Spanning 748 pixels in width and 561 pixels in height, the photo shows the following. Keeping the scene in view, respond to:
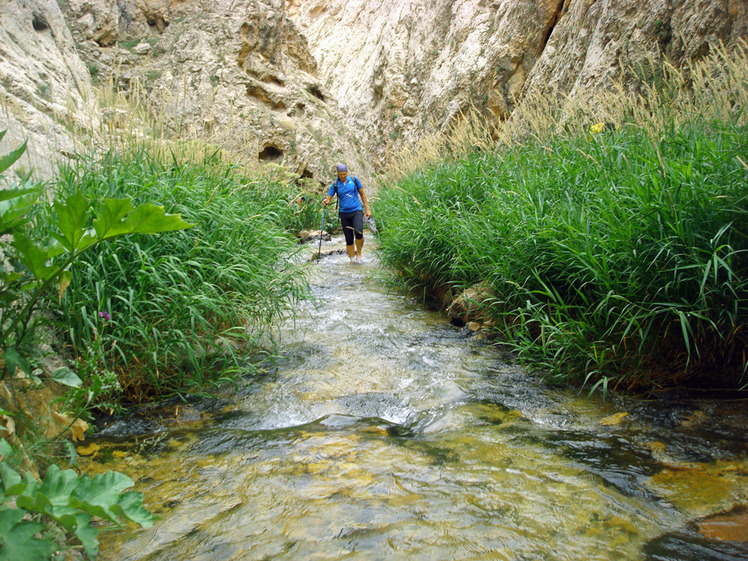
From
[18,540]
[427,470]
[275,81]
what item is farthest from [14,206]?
[275,81]

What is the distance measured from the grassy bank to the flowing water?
0.93 ft

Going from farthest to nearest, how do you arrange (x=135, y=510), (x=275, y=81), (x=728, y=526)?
(x=275, y=81)
(x=728, y=526)
(x=135, y=510)

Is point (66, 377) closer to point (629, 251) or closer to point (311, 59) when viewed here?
point (629, 251)

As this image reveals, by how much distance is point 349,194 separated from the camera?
27.4 feet

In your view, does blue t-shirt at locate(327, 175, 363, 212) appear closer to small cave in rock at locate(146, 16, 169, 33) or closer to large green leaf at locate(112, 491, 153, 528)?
large green leaf at locate(112, 491, 153, 528)

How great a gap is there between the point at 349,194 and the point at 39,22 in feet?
20.7

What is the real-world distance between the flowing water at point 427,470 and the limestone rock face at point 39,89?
156cm

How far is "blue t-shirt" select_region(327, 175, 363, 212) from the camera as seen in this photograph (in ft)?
27.2

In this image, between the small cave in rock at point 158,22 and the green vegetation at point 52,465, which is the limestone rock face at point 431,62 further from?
the small cave in rock at point 158,22

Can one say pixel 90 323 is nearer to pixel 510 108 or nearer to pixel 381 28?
pixel 510 108

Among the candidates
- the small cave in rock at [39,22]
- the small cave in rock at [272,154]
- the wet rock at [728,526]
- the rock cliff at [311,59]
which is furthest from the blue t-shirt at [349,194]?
the wet rock at [728,526]

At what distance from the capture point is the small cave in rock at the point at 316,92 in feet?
48.5

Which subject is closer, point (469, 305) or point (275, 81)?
point (469, 305)

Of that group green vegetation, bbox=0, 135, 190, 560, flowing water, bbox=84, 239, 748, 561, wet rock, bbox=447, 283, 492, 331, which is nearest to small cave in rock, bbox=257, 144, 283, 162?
wet rock, bbox=447, 283, 492, 331
